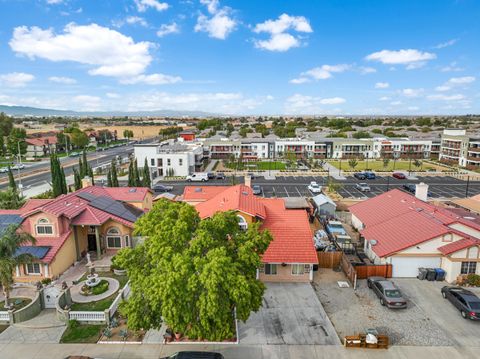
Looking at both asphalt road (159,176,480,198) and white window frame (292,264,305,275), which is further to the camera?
asphalt road (159,176,480,198)

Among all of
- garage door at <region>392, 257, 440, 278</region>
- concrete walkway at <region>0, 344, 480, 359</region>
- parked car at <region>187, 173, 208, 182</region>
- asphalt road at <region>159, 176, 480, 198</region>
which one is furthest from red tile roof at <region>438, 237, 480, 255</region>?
parked car at <region>187, 173, 208, 182</region>

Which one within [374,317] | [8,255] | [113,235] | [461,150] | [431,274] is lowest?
[374,317]

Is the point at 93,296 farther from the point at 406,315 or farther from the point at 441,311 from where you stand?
the point at 441,311

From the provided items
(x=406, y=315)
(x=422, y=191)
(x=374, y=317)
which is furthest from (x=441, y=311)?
(x=422, y=191)

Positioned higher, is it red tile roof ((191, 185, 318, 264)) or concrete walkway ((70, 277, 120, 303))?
red tile roof ((191, 185, 318, 264))

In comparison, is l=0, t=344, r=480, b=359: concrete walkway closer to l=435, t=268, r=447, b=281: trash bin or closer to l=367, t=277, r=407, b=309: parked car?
l=367, t=277, r=407, b=309: parked car

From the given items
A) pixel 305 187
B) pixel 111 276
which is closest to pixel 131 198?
pixel 111 276
